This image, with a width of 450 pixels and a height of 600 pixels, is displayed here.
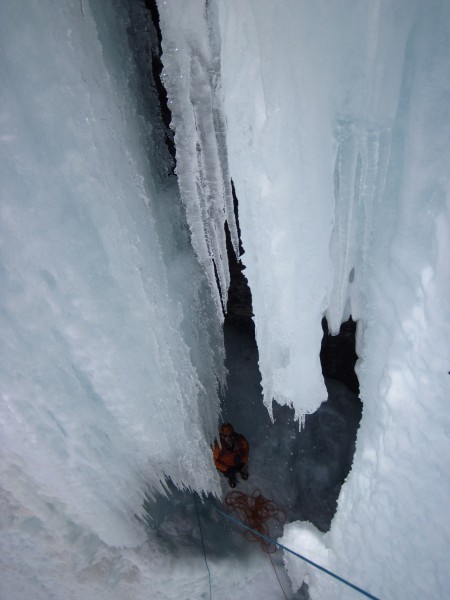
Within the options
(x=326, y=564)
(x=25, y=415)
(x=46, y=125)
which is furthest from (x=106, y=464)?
(x=46, y=125)

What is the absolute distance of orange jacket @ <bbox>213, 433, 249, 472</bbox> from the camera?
335 centimetres

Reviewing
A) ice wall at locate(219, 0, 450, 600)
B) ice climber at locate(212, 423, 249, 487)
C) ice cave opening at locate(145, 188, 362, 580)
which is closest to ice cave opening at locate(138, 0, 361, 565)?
ice cave opening at locate(145, 188, 362, 580)

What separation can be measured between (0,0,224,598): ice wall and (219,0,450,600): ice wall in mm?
621

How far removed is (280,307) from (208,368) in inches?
51.8

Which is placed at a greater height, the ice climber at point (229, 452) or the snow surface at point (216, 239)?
the snow surface at point (216, 239)

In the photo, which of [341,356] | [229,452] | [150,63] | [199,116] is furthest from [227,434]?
[150,63]

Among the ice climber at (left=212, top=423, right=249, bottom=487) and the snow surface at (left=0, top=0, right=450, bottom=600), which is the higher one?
the snow surface at (left=0, top=0, right=450, bottom=600)

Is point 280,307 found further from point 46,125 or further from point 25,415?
point 25,415

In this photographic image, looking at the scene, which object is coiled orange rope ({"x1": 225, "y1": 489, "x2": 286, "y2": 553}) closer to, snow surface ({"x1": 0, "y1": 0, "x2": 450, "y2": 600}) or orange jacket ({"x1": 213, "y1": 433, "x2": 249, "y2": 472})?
orange jacket ({"x1": 213, "y1": 433, "x2": 249, "y2": 472})

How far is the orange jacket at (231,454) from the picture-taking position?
3.35m

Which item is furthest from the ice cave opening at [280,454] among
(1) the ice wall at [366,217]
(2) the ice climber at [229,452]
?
(1) the ice wall at [366,217]

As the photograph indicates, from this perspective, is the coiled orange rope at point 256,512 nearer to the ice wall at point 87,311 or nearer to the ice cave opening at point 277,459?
the ice cave opening at point 277,459

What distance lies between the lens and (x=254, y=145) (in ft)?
5.19

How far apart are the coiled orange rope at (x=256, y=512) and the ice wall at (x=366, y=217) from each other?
1335 mm
